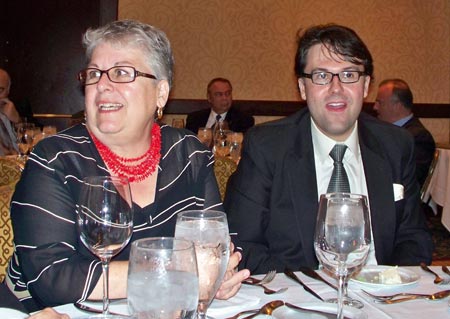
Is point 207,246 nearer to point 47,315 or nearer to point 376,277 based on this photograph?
→ point 47,315

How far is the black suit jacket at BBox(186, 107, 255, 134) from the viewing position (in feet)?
22.4

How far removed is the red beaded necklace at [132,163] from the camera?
5.86 feet

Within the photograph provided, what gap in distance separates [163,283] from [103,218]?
0.38 m

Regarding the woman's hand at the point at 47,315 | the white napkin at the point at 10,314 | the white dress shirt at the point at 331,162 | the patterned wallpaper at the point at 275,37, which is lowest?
the white napkin at the point at 10,314

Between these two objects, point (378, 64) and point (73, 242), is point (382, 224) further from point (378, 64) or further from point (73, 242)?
point (378, 64)

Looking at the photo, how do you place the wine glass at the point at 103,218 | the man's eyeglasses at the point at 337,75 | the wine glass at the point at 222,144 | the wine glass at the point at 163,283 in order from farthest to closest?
the wine glass at the point at 222,144 < the man's eyeglasses at the point at 337,75 < the wine glass at the point at 103,218 < the wine glass at the point at 163,283

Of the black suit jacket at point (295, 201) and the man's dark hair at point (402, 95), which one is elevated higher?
the man's dark hair at point (402, 95)

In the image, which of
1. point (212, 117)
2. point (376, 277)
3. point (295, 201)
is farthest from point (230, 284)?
point (212, 117)

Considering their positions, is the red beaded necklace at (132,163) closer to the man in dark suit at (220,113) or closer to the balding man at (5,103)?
the balding man at (5,103)

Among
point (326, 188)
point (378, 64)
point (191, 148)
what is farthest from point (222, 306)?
point (378, 64)

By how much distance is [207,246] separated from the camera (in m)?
1.14

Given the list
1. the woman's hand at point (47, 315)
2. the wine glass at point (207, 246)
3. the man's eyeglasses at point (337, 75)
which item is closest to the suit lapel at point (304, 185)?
the man's eyeglasses at point (337, 75)

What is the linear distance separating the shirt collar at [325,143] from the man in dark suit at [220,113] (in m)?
4.50

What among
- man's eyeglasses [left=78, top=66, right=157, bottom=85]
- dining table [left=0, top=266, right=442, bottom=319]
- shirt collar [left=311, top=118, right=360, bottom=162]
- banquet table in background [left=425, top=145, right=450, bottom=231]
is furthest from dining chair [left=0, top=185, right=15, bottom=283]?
banquet table in background [left=425, top=145, right=450, bottom=231]
